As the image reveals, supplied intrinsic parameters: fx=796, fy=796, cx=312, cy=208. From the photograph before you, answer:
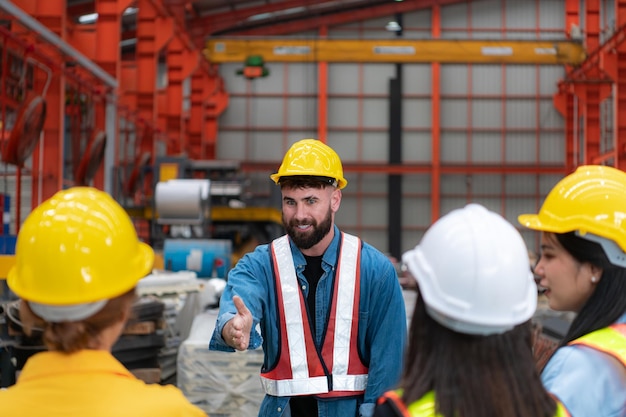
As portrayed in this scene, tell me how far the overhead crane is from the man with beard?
17.6 metres

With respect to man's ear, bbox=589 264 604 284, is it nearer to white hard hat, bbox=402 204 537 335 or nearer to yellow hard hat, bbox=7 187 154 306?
white hard hat, bbox=402 204 537 335

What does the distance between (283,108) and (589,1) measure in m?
9.66

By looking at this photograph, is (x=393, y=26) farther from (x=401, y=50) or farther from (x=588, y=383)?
(x=588, y=383)

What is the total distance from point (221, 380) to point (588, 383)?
150 inches

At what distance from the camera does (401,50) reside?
20906 millimetres

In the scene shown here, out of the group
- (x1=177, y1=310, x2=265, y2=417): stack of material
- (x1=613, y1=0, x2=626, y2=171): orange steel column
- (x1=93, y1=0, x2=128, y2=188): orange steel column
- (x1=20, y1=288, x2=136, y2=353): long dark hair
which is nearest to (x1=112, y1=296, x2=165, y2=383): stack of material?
(x1=177, y1=310, x2=265, y2=417): stack of material

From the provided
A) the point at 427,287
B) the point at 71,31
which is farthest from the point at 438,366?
the point at 71,31

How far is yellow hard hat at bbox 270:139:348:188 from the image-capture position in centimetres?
329

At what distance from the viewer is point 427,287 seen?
1.67m

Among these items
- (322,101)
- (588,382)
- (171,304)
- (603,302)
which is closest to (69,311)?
(588,382)

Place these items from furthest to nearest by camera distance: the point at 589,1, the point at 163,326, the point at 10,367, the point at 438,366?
the point at 589,1 → the point at 163,326 → the point at 10,367 → the point at 438,366

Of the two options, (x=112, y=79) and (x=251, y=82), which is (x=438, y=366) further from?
(x=251, y=82)

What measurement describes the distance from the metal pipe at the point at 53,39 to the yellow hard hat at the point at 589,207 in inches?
313

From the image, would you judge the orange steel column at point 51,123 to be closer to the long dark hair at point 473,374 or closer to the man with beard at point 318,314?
the man with beard at point 318,314
